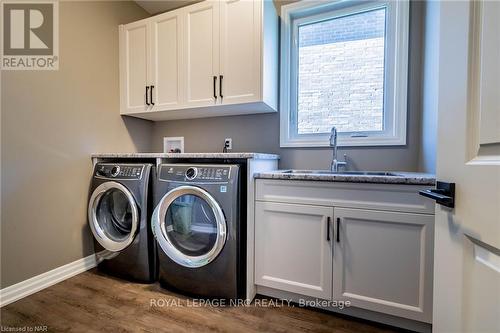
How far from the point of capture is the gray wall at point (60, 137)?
152cm

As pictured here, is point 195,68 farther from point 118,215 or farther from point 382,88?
point 382,88

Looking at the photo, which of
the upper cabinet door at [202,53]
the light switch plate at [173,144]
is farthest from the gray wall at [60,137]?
the upper cabinet door at [202,53]

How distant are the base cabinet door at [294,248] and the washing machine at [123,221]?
2.74 ft

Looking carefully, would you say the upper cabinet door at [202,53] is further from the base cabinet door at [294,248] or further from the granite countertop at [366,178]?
the base cabinet door at [294,248]

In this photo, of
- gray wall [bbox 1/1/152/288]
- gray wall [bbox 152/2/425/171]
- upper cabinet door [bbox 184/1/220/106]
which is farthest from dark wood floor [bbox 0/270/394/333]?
upper cabinet door [bbox 184/1/220/106]

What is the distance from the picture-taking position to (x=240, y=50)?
1784 mm

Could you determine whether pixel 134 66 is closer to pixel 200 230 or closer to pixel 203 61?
pixel 203 61

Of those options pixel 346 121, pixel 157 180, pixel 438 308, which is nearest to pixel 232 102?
pixel 157 180

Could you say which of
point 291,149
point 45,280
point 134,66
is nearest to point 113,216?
point 45,280

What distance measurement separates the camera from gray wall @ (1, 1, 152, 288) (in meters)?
1.52

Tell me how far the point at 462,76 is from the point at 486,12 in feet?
0.43

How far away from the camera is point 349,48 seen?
193cm

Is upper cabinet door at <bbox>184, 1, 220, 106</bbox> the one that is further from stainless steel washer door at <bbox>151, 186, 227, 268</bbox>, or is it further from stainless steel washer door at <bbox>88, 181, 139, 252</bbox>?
stainless steel washer door at <bbox>88, 181, 139, 252</bbox>

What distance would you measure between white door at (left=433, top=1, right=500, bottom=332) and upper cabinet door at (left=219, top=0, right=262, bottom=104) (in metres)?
1.27
